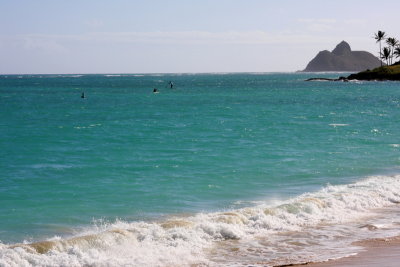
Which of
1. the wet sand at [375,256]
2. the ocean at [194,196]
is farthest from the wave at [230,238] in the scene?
the wet sand at [375,256]

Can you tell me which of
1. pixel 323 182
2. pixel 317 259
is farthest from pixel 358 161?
pixel 317 259

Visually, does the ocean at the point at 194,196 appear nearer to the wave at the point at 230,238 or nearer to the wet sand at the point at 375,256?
the wave at the point at 230,238

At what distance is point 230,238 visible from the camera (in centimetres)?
1523

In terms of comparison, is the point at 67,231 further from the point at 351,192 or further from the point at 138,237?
the point at 351,192

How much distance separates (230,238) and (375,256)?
4083 mm

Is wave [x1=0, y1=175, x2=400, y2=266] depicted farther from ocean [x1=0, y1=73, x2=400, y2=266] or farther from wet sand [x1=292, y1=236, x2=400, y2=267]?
wet sand [x1=292, y1=236, x2=400, y2=267]

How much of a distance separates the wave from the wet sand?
0.43 metres

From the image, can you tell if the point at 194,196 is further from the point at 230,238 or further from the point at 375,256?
the point at 375,256

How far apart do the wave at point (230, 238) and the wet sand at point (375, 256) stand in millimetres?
432

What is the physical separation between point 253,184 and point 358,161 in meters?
8.40

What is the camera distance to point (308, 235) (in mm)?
15328

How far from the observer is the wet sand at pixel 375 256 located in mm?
12133

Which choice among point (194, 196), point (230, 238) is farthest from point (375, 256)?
point (194, 196)

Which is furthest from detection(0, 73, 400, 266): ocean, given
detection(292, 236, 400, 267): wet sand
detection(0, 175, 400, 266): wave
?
detection(292, 236, 400, 267): wet sand
